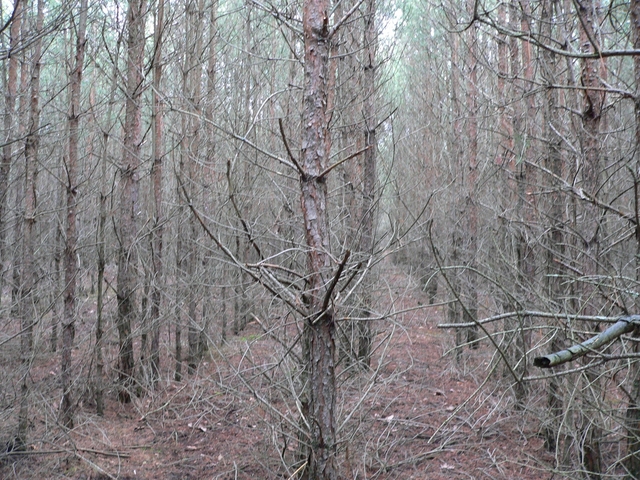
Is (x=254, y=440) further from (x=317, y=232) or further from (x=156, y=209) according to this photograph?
(x=317, y=232)

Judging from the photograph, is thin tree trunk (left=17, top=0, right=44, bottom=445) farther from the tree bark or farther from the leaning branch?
the leaning branch

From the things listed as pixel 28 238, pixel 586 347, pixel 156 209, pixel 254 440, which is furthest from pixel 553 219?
pixel 156 209

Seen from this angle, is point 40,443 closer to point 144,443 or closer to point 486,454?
point 144,443

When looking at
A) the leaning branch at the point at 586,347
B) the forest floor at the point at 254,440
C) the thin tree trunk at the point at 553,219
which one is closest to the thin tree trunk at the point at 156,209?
the forest floor at the point at 254,440

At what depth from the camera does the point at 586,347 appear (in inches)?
52.7

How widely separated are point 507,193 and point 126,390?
5.75 metres

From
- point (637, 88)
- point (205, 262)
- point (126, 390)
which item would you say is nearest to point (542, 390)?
point (637, 88)

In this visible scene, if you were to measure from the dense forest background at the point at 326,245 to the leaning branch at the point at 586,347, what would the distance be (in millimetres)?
271

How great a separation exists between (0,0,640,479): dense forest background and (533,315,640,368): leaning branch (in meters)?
0.27

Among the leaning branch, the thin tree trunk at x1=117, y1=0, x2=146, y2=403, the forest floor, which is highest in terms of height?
the thin tree trunk at x1=117, y1=0, x2=146, y2=403

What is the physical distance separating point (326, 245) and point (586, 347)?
2497 millimetres

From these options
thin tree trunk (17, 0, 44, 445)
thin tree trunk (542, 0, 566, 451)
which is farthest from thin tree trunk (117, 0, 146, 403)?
thin tree trunk (542, 0, 566, 451)

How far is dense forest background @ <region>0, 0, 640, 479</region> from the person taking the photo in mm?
3693

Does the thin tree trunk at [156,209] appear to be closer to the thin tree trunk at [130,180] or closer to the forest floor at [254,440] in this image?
the thin tree trunk at [130,180]
